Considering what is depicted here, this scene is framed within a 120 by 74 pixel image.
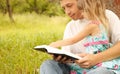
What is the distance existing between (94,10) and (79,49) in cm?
32

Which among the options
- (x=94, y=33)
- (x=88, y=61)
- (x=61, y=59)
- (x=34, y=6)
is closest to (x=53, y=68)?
(x=61, y=59)

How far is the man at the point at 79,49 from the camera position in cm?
257

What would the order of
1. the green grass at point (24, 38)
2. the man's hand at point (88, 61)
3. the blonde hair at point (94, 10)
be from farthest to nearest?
the green grass at point (24, 38) < the blonde hair at point (94, 10) < the man's hand at point (88, 61)

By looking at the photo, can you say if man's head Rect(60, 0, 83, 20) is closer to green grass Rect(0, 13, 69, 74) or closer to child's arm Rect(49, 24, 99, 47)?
child's arm Rect(49, 24, 99, 47)

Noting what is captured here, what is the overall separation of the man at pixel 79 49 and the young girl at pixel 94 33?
1.8 inches

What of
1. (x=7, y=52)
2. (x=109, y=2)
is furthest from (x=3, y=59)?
(x=109, y=2)

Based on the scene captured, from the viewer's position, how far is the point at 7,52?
3.79 m

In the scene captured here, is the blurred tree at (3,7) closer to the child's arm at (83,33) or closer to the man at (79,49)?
the man at (79,49)

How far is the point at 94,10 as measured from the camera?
268 cm

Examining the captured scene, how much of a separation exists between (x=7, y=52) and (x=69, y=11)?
124 centimetres

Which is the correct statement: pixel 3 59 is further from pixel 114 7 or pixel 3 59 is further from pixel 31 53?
pixel 114 7

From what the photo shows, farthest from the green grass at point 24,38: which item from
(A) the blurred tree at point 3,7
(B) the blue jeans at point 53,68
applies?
(B) the blue jeans at point 53,68

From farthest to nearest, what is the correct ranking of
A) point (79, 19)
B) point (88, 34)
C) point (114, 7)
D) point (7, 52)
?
point (7, 52) < point (114, 7) < point (79, 19) < point (88, 34)

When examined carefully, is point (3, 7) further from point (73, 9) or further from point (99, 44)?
point (99, 44)
